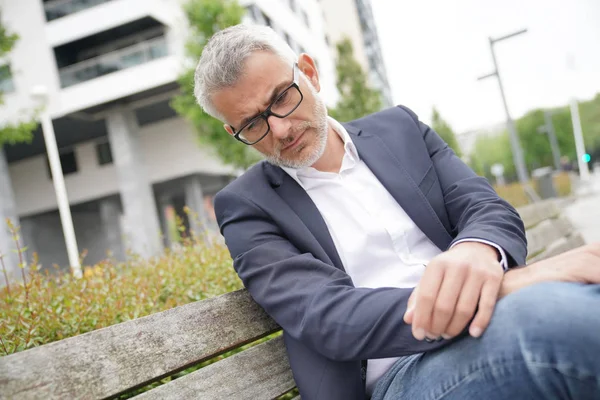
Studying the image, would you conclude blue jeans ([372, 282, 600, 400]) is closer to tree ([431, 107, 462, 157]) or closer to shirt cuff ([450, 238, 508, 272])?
shirt cuff ([450, 238, 508, 272])

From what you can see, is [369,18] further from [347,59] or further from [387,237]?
[387,237]

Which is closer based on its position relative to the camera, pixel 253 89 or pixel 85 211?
pixel 253 89

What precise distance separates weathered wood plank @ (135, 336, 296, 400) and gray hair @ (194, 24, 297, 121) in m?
1.09

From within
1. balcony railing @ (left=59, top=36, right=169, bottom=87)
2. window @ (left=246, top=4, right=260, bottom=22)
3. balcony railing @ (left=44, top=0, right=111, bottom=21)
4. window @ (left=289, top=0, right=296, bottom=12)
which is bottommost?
balcony railing @ (left=59, top=36, right=169, bottom=87)

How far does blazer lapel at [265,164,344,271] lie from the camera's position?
2.15 meters

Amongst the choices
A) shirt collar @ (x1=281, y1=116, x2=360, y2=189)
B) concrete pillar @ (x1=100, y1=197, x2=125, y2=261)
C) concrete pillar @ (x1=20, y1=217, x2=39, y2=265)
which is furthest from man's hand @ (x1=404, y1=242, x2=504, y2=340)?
concrete pillar @ (x1=20, y1=217, x2=39, y2=265)

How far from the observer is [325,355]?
1710 millimetres

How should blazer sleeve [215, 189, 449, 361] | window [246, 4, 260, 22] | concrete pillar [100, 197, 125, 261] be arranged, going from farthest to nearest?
concrete pillar [100, 197, 125, 261] → window [246, 4, 260, 22] → blazer sleeve [215, 189, 449, 361]

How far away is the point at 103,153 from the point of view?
26.1 m

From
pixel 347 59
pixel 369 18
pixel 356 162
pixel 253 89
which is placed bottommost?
pixel 356 162

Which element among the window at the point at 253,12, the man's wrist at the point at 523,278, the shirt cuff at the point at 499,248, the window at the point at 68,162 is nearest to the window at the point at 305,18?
the window at the point at 253,12

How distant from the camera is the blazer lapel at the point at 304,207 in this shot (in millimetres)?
2152

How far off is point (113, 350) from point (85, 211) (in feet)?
98.7

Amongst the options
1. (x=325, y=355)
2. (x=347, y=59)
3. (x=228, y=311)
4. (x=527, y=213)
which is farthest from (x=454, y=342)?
(x=347, y=59)
